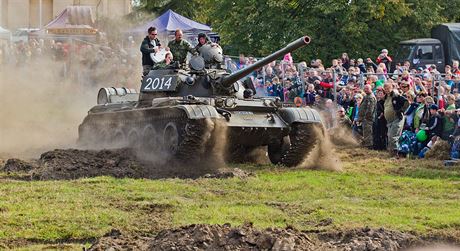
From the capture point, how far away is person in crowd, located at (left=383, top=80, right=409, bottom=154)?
2242cm

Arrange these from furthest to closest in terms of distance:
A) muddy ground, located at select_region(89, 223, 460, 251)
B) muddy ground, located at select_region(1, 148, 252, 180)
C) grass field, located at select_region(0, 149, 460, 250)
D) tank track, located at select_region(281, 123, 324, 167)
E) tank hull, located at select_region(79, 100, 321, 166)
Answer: tank track, located at select_region(281, 123, 324, 167), tank hull, located at select_region(79, 100, 321, 166), muddy ground, located at select_region(1, 148, 252, 180), grass field, located at select_region(0, 149, 460, 250), muddy ground, located at select_region(89, 223, 460, 251)

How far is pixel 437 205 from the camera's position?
14.4 meters

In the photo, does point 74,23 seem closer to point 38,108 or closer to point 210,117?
point 38,108

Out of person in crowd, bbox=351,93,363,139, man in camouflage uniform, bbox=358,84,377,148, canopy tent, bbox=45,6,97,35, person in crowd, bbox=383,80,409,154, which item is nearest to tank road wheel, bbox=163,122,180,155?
person in crowd, bbox=383,80,409,154

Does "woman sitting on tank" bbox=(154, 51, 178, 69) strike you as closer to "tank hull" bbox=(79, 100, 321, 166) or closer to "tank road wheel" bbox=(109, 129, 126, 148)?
"tank hull" bbox=(79, 100, 321, 166)

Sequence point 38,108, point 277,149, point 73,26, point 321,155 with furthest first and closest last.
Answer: point 73,26 → point 38,108 → point 277,149 → point 321,155

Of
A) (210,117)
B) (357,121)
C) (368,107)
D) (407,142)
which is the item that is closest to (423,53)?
(357,121)

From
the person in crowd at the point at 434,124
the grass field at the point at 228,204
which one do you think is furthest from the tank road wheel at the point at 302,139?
the person in crowd at the point at 434,124

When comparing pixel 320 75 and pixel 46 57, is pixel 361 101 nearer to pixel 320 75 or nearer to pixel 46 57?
pixel 320 75

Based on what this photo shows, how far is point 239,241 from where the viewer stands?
9617mm

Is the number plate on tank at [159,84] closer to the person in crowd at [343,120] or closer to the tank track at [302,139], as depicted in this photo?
the tank track at [302,139]

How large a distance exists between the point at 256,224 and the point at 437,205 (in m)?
3.28

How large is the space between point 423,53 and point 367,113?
1088 cm

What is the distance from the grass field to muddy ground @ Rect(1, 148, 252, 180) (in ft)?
2.19
